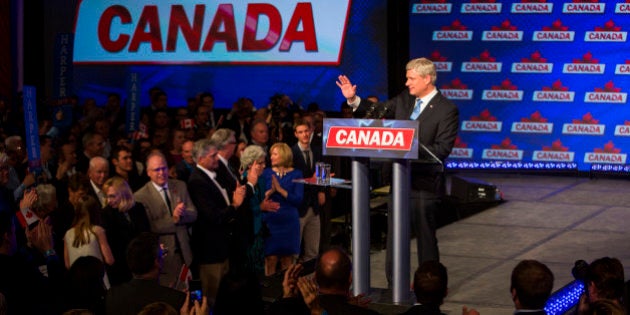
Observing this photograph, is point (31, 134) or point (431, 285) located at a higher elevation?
point (31, 134)

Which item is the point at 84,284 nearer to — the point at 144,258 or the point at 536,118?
the point at 144,258

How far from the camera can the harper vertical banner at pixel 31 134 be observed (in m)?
9.51

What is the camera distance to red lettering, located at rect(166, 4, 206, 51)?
16250 mm

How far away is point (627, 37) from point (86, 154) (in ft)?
24.8

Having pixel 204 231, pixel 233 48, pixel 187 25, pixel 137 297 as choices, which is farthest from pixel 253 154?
pixel 187 25

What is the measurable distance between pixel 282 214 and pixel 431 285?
3945 mm

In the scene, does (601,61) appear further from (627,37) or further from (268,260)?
(268,260)

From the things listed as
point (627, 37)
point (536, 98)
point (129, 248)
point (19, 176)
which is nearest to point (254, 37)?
point (536, 98)

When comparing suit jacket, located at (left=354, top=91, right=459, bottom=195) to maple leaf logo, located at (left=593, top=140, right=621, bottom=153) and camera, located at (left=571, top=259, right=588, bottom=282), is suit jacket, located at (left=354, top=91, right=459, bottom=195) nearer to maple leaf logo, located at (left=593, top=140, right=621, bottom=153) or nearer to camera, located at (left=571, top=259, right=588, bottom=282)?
camera, located at (left=571, top=259, right=588, bottom=282)

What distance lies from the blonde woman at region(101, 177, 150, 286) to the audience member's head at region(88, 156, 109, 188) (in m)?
0.66

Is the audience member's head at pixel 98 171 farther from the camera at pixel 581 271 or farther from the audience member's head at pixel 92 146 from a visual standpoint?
the camera at pixel 581 271

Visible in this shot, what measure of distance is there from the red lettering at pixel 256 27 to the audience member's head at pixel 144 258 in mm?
10551

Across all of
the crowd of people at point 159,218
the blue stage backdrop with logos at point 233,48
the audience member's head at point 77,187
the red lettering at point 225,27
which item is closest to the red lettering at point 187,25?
the blue stage backdrop with logos at point 233,48

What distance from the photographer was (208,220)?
7934mm
